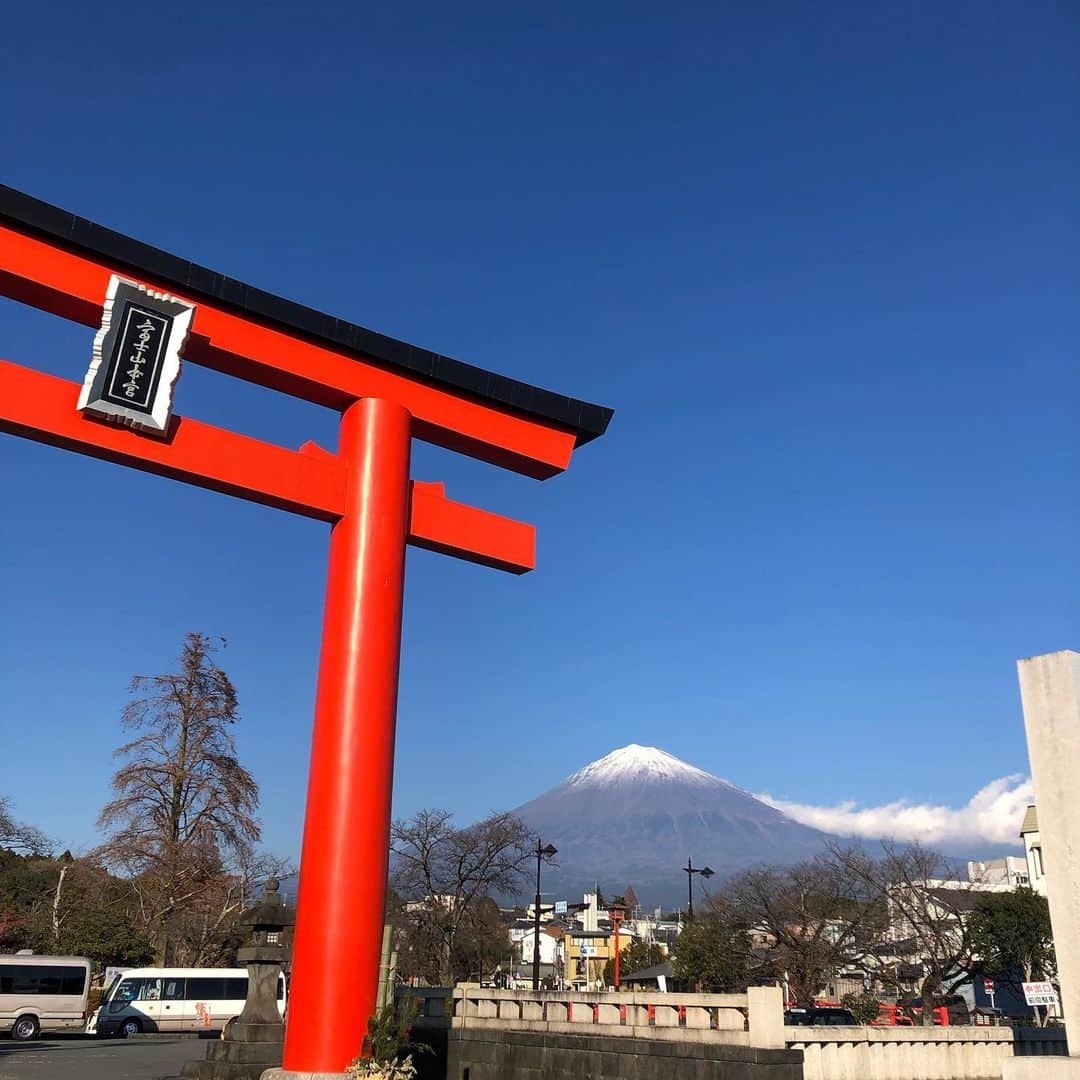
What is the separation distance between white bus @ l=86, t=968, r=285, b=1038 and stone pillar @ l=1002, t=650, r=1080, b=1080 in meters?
25.4

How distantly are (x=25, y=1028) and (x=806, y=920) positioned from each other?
24.2m

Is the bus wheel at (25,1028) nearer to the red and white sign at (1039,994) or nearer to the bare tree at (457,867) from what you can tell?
the bare tree at (457,867)

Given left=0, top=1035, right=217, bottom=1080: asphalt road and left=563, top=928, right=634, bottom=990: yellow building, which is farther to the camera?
left=563, top=928, right=634, bottom=990: yellow building

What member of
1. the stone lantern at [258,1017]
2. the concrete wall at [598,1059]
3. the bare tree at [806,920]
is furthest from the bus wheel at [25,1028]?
the bare tree at [806,920]

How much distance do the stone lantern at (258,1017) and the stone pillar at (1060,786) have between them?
9.67 meters

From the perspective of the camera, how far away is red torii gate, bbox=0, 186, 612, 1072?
28.9ft

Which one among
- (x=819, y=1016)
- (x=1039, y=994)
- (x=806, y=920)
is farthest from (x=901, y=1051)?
(x=806, y=920)


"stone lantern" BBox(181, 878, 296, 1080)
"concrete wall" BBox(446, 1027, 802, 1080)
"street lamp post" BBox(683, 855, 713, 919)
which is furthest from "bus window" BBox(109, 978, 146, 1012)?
"street lamp post" BBox(683, 855, 713, 919)

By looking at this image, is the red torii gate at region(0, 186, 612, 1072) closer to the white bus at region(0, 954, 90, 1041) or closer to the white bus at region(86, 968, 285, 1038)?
the white bus at region(86, 968, 285, 1038)

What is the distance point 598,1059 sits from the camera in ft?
39.7

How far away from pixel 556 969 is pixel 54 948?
46758mm

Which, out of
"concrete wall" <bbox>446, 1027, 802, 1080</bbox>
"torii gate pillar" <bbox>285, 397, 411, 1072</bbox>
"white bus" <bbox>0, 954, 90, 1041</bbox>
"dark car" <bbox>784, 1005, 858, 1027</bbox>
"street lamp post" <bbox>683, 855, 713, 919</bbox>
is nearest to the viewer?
"torii gate pillar" <bbox>285, 397, 411, 1072</bbox>

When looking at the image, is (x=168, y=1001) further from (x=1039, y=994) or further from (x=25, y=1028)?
(x=1039, y=994)

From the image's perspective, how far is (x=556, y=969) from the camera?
72188 millimetres
